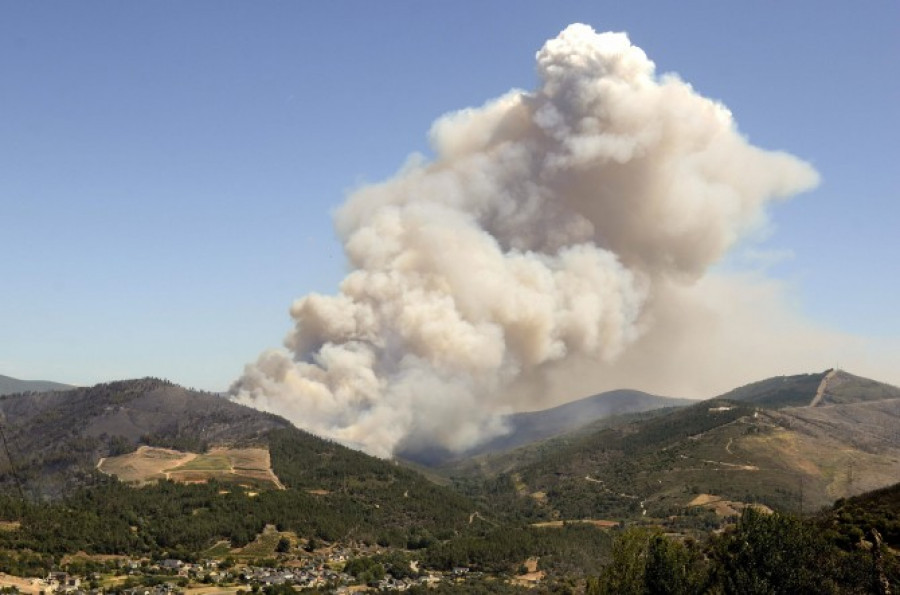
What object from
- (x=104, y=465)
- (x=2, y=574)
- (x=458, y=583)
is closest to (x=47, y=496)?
(x=104, y=465)

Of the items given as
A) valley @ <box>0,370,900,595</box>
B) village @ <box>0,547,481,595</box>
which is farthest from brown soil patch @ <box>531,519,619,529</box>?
village @ <box>0,547,481,595</box>

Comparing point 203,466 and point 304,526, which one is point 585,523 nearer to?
point 304,526

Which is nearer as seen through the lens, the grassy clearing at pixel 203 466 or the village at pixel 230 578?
the village at pixel 230 578

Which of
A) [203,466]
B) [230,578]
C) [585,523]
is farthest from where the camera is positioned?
[203,466]

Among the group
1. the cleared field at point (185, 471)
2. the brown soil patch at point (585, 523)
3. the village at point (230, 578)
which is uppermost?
the cleared field at point (185, 471)

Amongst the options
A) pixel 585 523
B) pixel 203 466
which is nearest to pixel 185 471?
pixel 203 466

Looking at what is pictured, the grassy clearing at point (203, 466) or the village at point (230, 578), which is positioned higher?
the grassy clearing at point (203, 466)

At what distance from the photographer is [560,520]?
19475cm

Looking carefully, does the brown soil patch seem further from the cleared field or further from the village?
the cleared field

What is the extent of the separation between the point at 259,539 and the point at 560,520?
254 feet

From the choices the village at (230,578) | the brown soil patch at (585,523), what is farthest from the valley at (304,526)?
the brown soil patch at (585,523)

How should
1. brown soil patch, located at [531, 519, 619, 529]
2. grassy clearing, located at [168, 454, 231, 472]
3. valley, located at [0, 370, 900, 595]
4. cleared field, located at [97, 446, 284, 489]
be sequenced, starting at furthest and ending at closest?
grassy clearing, located at [168, 454, 231, 472] → cleared field, located at [97, 446, 284, 489] → brown soil patch, located at [531, 519, 619, 529] → valley, located at [0, 370, 900, 595]

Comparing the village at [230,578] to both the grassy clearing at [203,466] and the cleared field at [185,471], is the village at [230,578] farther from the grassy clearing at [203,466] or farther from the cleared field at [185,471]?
the grassy clearing at [203,466]

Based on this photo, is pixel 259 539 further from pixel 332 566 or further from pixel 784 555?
pixel 784 555
